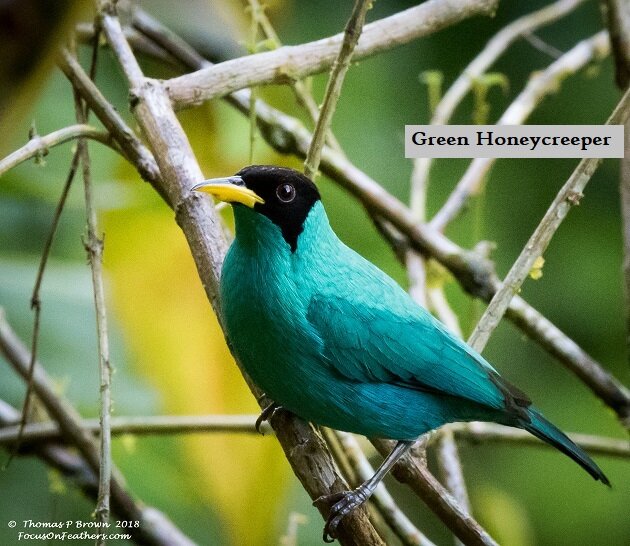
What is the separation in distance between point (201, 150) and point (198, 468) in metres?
0.96

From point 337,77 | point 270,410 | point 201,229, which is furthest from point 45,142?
point 270,410

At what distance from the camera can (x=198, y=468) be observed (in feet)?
8.11

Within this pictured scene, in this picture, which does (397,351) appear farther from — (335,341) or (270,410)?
(270,410)

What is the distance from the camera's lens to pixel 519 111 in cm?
231

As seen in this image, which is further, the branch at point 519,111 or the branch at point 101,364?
the branch at point 519,111

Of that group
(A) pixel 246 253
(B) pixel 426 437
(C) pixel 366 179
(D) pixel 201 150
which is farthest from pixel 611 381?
(D) pixel 201 150

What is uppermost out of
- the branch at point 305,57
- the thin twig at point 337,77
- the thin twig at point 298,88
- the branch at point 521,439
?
the thin twig at point 298,88

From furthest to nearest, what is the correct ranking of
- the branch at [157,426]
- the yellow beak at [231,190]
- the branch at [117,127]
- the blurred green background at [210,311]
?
the blurred green background at [210,311] → the branch at [157,426] → the branch at [117,127] → the yellow beak at [231,190]

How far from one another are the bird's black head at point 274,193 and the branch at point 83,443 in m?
0.99

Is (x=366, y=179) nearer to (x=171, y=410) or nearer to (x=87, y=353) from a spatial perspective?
(x=171, y=410)

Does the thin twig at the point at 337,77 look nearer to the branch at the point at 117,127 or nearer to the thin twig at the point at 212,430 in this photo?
the branch at the point at 117,127

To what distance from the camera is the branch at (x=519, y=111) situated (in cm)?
231

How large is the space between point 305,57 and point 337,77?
33 cm

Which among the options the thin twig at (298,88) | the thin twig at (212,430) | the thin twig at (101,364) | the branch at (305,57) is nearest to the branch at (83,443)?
the thin twig at (212,430)
